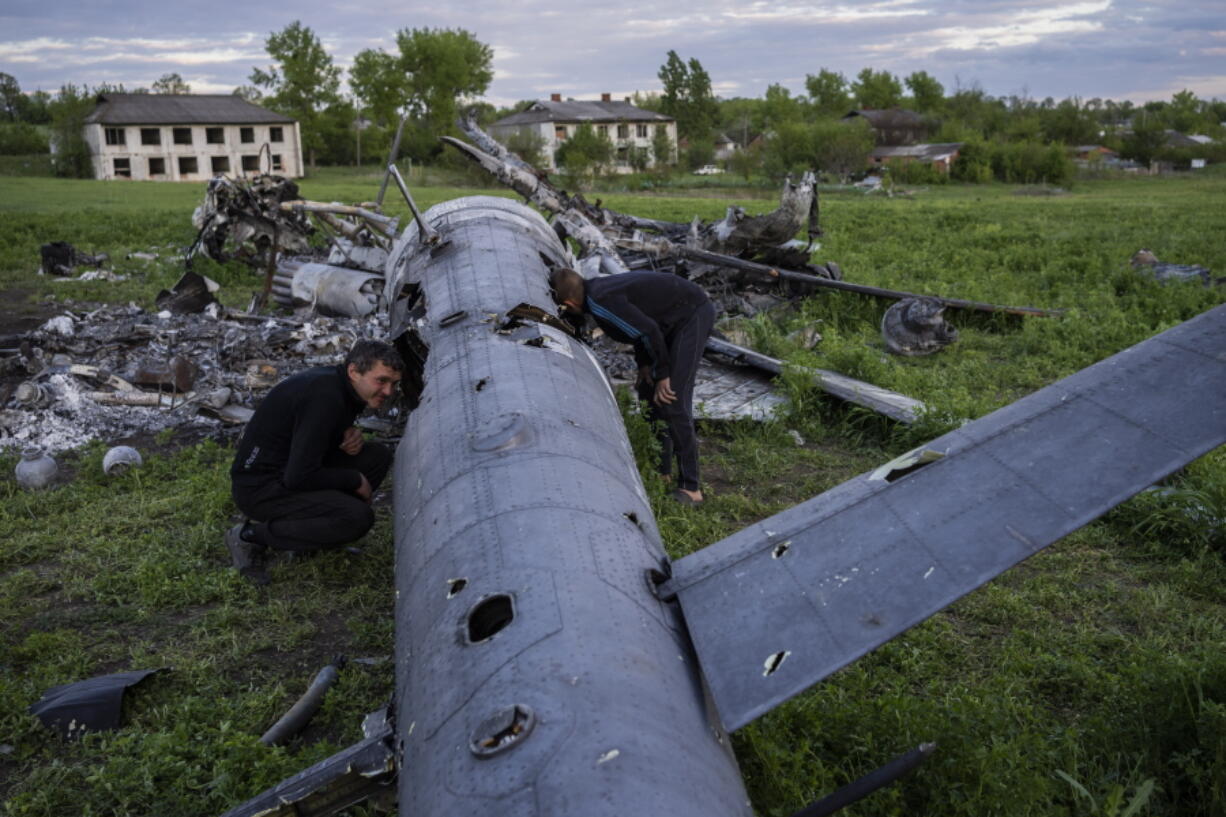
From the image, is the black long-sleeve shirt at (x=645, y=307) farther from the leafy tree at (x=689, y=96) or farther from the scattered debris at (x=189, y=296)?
the leafy tree at (x=689, y=96)

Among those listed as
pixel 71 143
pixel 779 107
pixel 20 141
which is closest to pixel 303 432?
pixel 71 143

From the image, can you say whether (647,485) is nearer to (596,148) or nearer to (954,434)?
(954,434)

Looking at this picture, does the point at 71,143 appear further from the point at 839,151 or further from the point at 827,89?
the point at 827,89

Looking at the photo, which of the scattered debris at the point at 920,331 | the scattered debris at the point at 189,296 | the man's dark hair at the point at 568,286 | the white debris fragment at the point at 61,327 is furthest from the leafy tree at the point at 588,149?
→ the man's dark hair at the point at 568,286

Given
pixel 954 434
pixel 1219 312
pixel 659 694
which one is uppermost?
pixel 1219 312

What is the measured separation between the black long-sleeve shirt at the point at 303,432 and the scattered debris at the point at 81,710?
1.59 meters

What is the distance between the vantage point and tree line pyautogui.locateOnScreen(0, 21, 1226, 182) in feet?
185

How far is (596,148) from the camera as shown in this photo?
54.5m

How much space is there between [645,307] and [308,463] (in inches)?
110

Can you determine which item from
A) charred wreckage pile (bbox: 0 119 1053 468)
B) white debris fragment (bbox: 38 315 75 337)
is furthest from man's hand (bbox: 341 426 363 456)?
white debris fragment (bbox: 38 315 75 337)

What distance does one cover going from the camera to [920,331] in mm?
11422

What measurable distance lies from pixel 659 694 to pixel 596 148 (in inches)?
2121

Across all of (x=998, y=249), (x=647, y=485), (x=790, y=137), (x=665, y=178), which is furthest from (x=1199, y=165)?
(x=647, y=485)

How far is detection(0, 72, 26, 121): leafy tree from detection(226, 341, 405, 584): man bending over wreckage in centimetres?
10603
